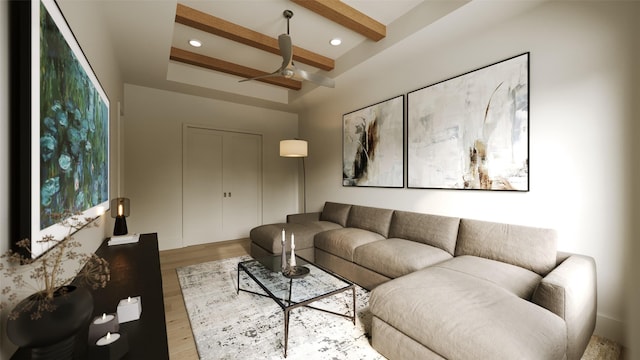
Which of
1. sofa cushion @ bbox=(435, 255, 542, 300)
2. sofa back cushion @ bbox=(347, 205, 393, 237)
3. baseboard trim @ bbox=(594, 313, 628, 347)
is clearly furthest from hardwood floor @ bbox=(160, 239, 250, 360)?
baseboard trim @ bbox=(594, 313, 628, 347)

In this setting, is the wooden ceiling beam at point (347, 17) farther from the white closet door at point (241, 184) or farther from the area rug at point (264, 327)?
the white closet door at point (241, 184)

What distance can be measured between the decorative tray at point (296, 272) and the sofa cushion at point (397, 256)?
2.18 feet

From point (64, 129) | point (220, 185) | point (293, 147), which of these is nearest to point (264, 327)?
point (64, 129)

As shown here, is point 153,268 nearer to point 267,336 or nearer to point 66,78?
point 267,336

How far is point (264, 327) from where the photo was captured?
6.41 ft

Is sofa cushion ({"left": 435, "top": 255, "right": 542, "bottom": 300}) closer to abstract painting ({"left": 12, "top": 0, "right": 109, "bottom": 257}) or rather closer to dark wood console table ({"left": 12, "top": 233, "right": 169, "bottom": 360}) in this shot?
dark wood console table ({"left": 12, "top": 233, "right": 169, "bottom": 360})

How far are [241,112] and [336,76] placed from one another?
208 centimetres

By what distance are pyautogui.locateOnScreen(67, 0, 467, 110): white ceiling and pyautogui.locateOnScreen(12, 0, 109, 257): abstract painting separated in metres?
0.42

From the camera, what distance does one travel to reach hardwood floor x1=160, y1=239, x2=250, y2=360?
1.76 metres

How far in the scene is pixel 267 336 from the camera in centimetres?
185

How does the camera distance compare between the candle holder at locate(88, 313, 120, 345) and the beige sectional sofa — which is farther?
the beige sectional sofa

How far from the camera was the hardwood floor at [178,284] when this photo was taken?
176 centimetres

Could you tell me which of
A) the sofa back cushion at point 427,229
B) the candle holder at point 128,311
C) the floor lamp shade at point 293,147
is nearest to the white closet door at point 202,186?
the floor lamp shade at point 293,147

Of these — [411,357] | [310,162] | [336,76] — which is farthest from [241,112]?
[411,357]
